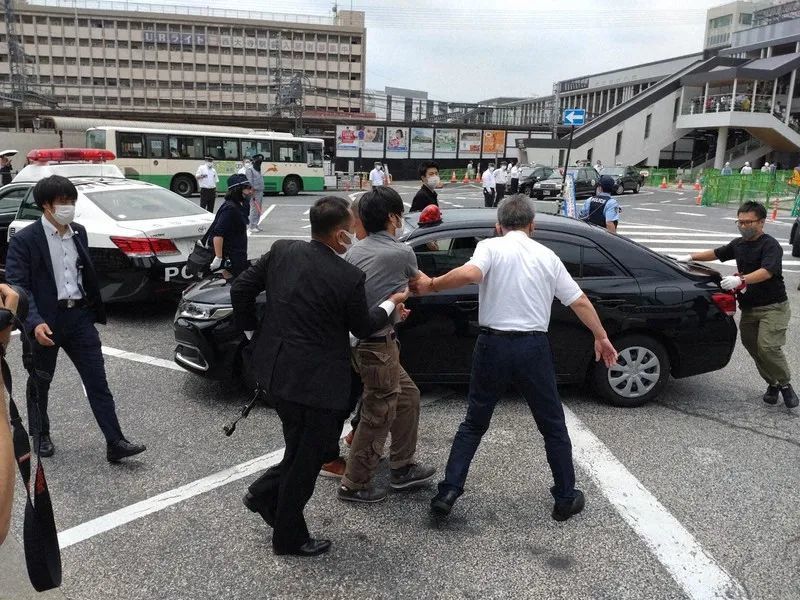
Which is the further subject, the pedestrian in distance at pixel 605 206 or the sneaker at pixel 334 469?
the pedestrian in distance at pixel 605 206

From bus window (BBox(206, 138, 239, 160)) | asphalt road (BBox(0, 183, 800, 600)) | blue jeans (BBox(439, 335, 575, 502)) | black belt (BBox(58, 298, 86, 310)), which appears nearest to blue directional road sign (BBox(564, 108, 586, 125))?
asphalt road (BBox(0, 183, 800, 600))

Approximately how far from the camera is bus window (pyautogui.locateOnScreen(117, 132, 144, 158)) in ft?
84.7

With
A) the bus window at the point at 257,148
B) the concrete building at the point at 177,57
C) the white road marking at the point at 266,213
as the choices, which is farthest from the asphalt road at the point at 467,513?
the concrete building at the point at 177,57

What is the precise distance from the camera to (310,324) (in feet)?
9.00

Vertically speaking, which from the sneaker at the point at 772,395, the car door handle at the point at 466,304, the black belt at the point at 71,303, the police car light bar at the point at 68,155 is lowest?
the sneaker at the point at 772,395

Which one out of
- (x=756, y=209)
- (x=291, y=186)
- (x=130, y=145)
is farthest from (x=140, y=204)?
(x=291, y=186)

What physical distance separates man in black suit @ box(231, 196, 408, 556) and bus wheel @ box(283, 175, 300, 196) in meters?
27.1

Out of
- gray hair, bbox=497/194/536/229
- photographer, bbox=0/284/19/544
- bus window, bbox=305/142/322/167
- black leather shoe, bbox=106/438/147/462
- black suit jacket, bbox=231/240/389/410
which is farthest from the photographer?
bus window, bbox=305/142/322/167

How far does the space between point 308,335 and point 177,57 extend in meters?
108

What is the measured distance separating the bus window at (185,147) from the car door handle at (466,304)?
24990 mm

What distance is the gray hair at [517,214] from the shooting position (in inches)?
133

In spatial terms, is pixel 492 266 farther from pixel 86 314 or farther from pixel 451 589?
pixel 86 314

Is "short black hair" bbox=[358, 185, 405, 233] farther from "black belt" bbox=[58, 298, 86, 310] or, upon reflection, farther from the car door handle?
"black belt" bbox=[58, 298, 86, 310]

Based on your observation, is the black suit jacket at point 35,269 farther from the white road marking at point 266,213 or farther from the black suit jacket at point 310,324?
the white road marking at point 266,213
